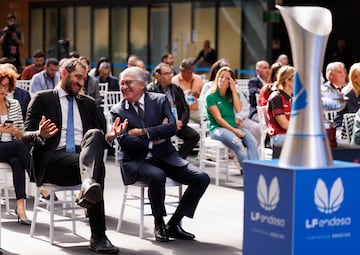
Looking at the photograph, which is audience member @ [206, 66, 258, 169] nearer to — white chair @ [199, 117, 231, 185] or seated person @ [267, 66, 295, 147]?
white chair @ [199, 117, 231, 185]

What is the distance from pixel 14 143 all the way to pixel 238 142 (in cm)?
364

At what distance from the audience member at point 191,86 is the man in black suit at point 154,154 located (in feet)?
20.6

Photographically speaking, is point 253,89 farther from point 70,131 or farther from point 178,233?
point 70,131

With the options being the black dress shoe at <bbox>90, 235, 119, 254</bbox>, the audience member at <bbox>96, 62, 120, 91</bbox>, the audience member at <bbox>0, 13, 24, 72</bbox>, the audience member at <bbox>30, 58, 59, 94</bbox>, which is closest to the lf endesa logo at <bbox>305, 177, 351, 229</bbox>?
the black dress shoe at <bbox>90, 235, 119, 254</bbox>

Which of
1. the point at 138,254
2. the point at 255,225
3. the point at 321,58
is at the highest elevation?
the point at 321,58

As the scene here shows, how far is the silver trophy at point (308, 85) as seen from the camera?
537cm

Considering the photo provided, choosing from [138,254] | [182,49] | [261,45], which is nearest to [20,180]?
[138,254]

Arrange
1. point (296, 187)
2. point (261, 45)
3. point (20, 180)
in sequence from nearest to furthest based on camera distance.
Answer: point (296, 187), point (20, 180), point (261, 45)

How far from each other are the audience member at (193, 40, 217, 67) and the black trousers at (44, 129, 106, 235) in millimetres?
16301

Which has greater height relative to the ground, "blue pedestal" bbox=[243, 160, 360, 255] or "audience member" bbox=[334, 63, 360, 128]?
"audience member" bbox=[334, 63, 360, 128]

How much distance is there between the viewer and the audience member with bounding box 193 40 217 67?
82.0 ft

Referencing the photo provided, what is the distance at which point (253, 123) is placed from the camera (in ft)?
45.1

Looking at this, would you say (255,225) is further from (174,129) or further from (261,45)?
(261,45)

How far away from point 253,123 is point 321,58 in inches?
328
